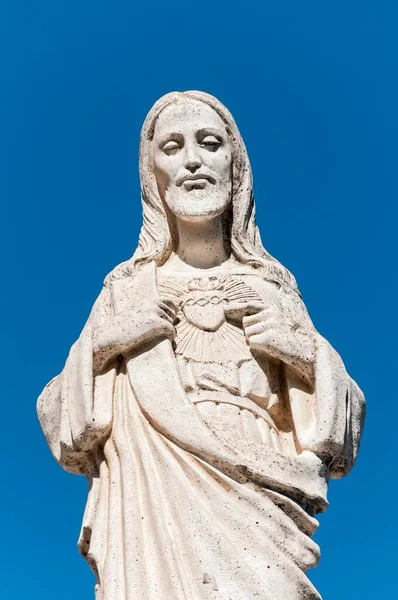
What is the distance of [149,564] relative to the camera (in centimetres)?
733

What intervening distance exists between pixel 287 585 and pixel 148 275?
107 inches

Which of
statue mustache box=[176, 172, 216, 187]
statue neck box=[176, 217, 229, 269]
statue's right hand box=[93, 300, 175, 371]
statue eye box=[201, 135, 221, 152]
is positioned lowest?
statue's right hand box=[93, 300, 175, 371]

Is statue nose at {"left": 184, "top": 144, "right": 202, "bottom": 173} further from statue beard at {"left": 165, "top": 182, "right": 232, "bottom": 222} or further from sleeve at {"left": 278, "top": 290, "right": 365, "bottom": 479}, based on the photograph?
sleeve at {"left": 278, "top": 290, "right": 365, "bottom": 479}

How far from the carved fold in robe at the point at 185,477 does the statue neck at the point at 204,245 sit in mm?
1205

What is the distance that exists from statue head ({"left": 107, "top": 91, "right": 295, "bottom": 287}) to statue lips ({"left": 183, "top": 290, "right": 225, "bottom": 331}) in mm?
566

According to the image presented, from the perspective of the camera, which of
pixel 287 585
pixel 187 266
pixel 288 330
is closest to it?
pixel 287 585

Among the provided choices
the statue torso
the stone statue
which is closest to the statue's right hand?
the stone statue

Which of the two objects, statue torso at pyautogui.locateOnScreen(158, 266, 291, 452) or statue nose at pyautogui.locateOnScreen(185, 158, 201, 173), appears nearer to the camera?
statue torso at pyautogui.locateOnScreen(158, 266, 291, 452)

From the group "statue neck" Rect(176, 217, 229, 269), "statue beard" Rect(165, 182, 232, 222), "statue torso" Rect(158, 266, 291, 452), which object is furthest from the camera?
"statue neck" Rect(176, 217, 229, 269)

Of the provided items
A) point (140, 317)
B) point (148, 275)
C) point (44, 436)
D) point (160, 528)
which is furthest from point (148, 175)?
point (160, 528)

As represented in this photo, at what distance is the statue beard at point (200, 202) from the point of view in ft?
29.7

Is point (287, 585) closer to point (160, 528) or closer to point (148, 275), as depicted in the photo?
point (160, 528)

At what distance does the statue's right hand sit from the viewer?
8141 millimetres

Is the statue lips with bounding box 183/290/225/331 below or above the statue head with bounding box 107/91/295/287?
below
